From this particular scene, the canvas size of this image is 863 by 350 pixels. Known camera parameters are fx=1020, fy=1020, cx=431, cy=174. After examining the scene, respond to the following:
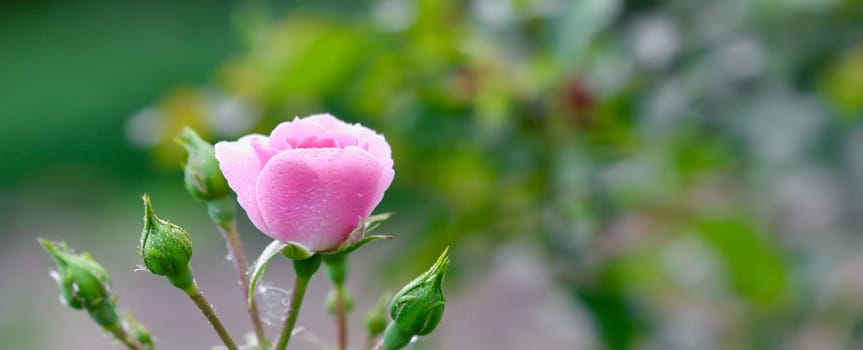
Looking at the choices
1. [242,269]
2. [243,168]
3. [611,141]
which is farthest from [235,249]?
[611,141]

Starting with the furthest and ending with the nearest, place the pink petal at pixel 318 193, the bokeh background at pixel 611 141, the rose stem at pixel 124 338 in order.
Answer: the bokeh background at pixel 611 141, the rose stem at pixel 124 338, the pink petal at pixel 318 193

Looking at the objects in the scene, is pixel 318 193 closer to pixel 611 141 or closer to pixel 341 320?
pixel 341 320

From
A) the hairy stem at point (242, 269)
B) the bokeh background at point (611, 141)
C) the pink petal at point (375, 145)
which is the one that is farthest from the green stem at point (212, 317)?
the bokeh background at point (611, 141)

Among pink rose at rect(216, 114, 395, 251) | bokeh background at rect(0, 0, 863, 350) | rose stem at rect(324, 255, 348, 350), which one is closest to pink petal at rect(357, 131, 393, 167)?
pink rose at rect(216, 114, 395, 251)

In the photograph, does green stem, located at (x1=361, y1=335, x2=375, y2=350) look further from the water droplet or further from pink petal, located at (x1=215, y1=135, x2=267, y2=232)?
pink petal, located at (x1=215, y1=135, x2=267, y2=232)

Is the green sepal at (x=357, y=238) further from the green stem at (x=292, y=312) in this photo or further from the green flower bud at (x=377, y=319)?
the green flower bud at (x=377, y=319)

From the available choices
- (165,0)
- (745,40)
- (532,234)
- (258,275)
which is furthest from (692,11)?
(165,0)
